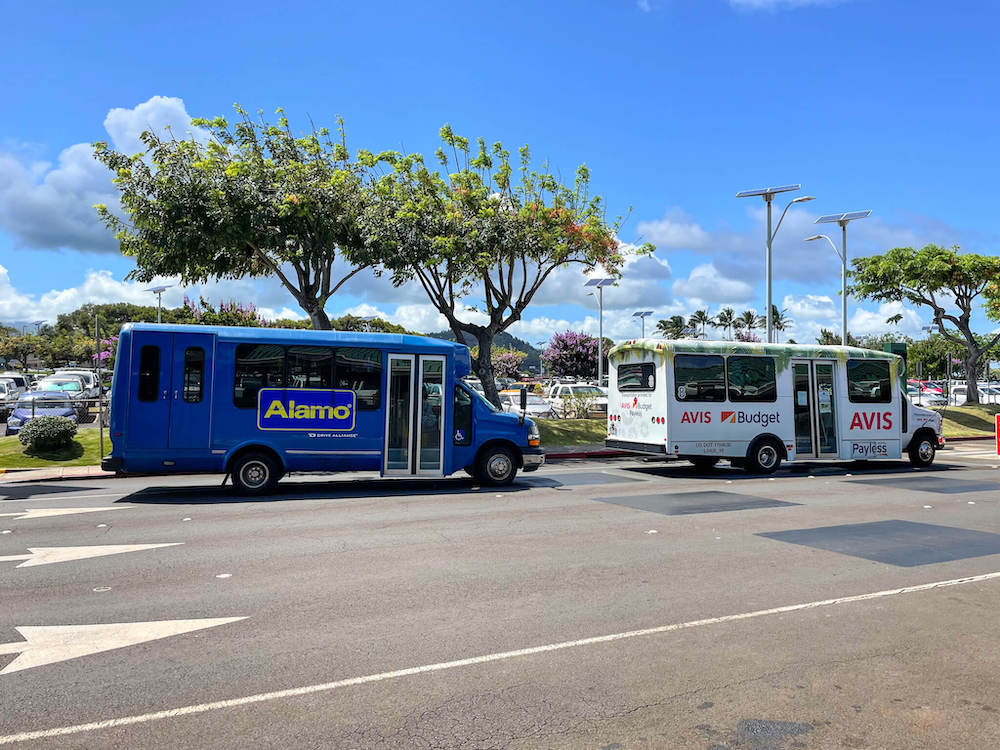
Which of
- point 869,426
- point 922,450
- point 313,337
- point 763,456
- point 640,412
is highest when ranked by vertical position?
point 313,337

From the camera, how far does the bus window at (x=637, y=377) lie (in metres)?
16.8

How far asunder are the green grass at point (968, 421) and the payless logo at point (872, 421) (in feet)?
51.0

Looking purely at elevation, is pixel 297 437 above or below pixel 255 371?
below

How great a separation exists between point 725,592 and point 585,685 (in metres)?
2.58

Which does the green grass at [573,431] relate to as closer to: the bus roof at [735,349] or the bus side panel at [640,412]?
the bus side panel at [640,412]

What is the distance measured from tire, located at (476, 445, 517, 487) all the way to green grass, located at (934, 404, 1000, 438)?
24.4m

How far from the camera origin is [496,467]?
14.5m

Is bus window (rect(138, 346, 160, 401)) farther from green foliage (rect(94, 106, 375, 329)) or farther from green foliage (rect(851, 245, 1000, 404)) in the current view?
green foliage (rect(851, 245, 1000, 404))

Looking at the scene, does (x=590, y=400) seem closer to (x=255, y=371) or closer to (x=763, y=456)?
(x=763, y=456)

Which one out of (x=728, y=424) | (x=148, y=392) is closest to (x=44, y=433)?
(x=148, y=392)

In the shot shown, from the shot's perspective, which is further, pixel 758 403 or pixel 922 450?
pixel 922 450

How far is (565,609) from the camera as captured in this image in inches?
240

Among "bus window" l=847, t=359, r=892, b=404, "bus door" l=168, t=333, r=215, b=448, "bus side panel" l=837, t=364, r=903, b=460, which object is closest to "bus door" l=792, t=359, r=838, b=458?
"bus side panel" l=837, t=364, r=903, b=460

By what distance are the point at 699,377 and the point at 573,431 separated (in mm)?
9212
